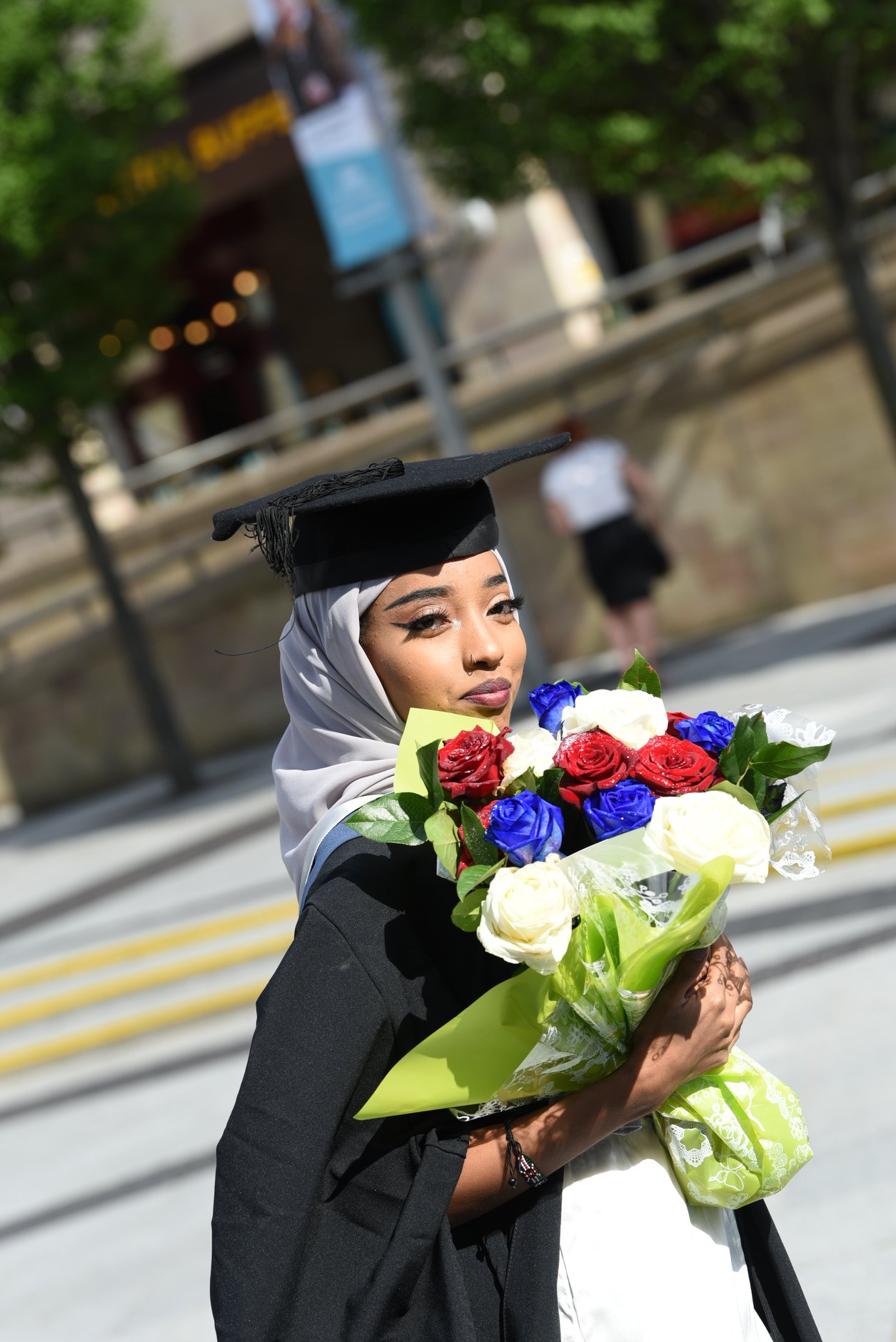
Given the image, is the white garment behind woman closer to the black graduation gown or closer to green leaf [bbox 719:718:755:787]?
the black graduation gown

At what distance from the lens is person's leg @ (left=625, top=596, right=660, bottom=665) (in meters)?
10.6

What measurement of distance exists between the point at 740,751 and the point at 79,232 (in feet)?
41.2

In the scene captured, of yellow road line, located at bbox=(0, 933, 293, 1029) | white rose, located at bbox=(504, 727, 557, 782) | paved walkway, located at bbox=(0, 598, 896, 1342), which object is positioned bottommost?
paved walkway, located at bbox=(0, 598, 896, 1342)

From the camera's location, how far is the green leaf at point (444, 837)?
5.51ft

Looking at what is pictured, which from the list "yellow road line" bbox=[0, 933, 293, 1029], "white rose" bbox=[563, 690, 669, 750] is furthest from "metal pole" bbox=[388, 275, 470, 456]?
"white rose" bbox=[563, 690, 669, 750]

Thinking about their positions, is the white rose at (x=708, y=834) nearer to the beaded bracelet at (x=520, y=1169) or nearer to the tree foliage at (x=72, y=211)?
the beaded bracelet at (x=520, y=1169)

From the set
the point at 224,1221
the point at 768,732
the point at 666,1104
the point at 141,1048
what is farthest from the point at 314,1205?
the point at 141,1048

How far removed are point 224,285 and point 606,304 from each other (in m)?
10.1

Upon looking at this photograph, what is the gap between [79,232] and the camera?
43.1ft

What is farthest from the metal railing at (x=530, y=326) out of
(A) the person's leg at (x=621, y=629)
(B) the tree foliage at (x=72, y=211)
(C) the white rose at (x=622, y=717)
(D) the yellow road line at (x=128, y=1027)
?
(C) the white rose at (x=622, y=717)

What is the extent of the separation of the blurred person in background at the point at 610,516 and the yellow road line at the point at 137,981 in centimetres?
426

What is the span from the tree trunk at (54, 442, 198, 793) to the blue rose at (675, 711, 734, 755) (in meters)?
11.9

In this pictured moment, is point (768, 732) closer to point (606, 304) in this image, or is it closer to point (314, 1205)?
point (314, 1205)

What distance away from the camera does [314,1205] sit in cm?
165
